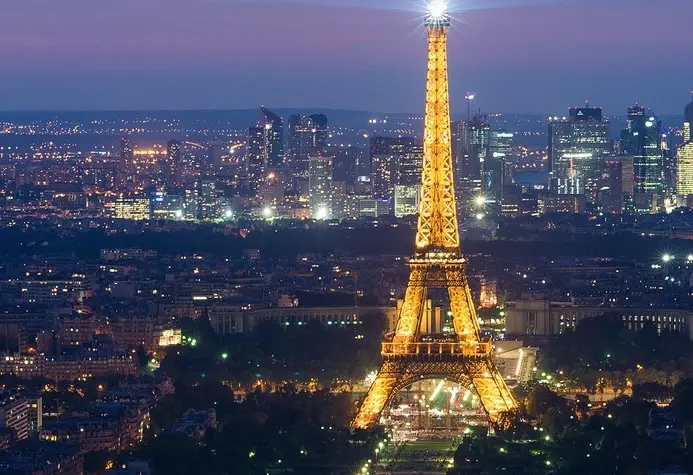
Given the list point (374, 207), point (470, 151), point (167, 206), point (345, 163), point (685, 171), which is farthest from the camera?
point (345, 163)

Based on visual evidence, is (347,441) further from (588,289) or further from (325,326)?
(588,289)

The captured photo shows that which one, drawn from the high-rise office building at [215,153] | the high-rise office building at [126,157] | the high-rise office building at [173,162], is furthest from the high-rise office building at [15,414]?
the high-rise office building at [215,153]

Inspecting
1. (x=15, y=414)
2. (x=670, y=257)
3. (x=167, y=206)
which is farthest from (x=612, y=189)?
(x=15, y=414)

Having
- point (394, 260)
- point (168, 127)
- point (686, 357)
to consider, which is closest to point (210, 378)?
point (686, 357)

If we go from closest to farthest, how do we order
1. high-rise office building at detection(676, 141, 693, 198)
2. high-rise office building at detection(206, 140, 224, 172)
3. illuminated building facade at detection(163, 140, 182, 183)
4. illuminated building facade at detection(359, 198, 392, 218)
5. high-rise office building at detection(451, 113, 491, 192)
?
1. illuminated building facade at detection(359, 198, 392, 218)
2. high-rise office building at detection(451, 113, 491, 192)
3. high-rise office building at detection(676, 141, 693, 198)
4. illuminated building facade at detection(163, 140, 182, 183)
5. high-rise office building at detection(206, 140, 224, 172)

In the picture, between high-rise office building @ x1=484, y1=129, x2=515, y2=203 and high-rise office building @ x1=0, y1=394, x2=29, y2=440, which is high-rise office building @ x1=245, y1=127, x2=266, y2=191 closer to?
high-rise office building @ x1=484, y1=129, x2=515, y2=203

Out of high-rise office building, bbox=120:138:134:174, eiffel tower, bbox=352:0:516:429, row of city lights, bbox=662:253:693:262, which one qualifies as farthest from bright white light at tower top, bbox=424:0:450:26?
high-rise office building, bbox=120:138:134:174

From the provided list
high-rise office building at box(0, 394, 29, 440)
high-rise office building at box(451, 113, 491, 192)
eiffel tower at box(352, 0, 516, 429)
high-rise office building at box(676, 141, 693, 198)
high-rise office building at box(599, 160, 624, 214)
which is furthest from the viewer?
high-rise office building at box(676, 141, 693, 198)

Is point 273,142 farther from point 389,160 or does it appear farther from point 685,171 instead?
point 685,171
